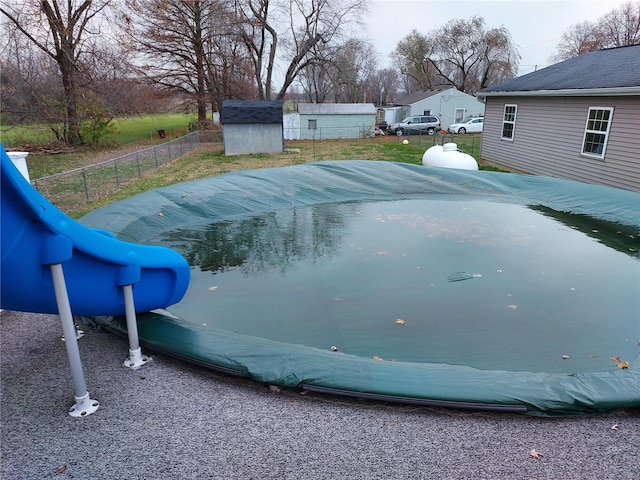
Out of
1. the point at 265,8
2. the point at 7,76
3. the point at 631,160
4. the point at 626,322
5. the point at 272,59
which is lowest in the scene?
the point at 626,322

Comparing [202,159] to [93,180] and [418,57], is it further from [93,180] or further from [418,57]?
[418,57]

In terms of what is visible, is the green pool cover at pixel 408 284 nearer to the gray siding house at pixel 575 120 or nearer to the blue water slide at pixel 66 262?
the blue water slide at pixel 66 262

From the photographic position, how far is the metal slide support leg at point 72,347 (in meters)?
2.33

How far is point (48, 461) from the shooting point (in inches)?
84.7

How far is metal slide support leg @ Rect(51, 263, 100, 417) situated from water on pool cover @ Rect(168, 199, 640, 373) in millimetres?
1306

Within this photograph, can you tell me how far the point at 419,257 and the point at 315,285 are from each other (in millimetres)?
1574

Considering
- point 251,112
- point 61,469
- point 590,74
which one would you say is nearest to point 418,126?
point 251,112

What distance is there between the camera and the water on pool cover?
3.45 meters

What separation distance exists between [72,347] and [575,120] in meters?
11.5

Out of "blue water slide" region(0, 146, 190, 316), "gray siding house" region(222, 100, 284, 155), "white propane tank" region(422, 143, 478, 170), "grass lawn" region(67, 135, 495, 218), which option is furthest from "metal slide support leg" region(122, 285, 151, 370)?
"gray siding house" region(222, 100, 284, 155)

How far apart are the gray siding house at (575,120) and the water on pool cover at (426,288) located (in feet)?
10.6

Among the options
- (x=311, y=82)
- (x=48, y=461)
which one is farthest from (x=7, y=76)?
(x=311, y=82)

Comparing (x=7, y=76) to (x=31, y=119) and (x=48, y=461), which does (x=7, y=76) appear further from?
(x=48, y=461)

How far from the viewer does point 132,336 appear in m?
2.98
